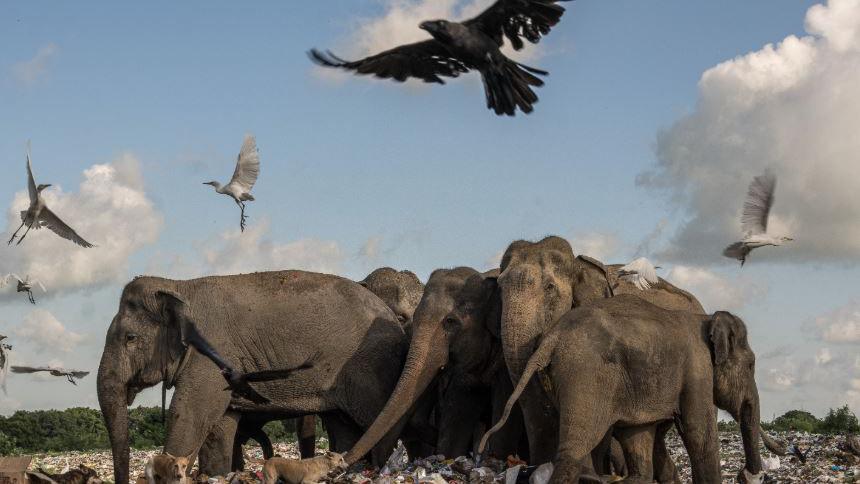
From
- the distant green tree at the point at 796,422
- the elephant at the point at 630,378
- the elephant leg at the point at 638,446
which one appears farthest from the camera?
the distant green tree at the point at 796,422

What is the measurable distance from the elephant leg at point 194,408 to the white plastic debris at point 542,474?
13.6 feet

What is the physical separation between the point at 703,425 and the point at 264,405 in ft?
16.7

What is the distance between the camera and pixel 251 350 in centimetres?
1398

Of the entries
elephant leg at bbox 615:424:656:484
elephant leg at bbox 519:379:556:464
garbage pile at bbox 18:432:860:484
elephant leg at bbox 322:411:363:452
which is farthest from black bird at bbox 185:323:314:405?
elephant leg at bbox 615:424:656:484

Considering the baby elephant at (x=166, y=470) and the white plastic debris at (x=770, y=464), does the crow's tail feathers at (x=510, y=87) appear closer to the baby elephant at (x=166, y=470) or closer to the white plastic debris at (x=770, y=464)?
the baby elephant at (x=166, y=470)

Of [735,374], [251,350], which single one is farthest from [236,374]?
[735,374]

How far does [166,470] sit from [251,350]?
106 inches

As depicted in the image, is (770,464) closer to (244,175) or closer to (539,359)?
(539,359)

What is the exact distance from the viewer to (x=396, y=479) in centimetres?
1173

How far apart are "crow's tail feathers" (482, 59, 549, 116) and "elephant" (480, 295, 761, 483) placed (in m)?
1.96

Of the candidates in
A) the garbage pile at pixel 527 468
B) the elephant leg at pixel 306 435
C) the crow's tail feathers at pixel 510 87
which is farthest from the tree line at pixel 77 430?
the crow's tail feathers at pixel 510 87

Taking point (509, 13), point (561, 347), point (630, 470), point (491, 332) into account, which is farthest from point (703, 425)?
point (509, 13)

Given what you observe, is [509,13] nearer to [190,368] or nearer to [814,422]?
[190,368]

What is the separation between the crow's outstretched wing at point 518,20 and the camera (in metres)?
10.9
